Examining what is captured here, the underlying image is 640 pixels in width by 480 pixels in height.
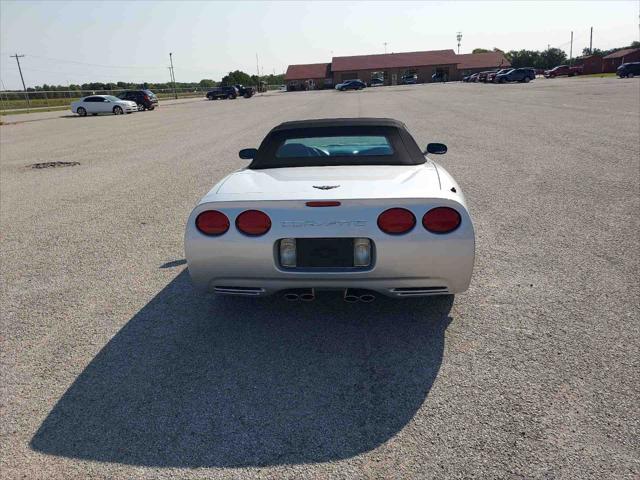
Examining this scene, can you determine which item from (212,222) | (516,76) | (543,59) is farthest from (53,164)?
(543,59)

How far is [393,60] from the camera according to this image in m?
95.4

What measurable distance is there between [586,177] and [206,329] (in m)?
6.81

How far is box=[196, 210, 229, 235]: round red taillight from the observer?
3.13 meters

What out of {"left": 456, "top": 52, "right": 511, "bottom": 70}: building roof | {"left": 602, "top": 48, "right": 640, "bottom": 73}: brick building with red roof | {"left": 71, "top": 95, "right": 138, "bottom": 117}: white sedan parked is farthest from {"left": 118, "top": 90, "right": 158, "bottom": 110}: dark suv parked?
{"left": 602, "top": 48, "right": 640, "bottom": 73}: brick building with red roof

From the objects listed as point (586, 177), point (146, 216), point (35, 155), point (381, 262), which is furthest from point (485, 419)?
point (35, 155)

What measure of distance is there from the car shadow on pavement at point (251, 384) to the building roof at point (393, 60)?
94.6 meters

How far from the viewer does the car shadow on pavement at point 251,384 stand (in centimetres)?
234

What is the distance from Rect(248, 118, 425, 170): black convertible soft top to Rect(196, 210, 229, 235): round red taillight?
972mm

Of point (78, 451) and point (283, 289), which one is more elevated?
point (283, 289)

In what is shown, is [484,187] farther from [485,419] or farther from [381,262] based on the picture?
[485,419]

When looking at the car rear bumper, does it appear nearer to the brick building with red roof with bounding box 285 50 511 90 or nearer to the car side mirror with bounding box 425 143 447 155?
the car side mirror with bounding box 425 143 447 155

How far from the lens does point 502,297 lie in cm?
377

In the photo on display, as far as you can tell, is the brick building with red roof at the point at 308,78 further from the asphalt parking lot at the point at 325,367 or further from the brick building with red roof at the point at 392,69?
the asphalt parking lot at the point at 325,367

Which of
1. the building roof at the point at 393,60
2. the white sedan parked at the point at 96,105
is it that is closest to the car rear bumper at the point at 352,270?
the white sedan parked at the point at 96,105
